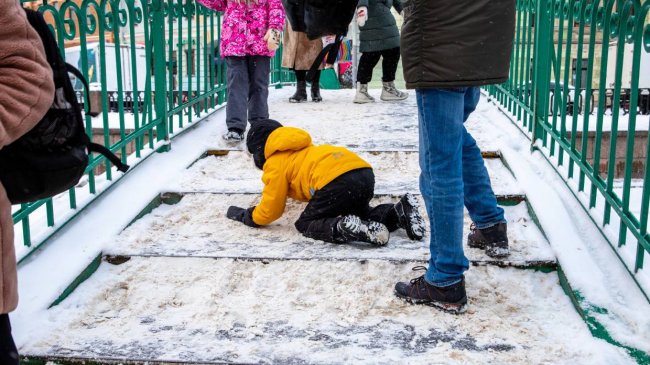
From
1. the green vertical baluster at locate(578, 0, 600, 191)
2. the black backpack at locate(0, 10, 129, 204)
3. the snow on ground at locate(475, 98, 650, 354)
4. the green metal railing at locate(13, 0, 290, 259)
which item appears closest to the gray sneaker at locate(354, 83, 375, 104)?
the green metal railing at locate(13, 0, 290, 259)

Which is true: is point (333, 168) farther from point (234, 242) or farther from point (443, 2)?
point (443, 2)

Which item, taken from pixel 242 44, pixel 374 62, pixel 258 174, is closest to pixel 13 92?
pixel 258 174

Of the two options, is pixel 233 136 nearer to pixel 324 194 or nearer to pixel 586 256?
pixel 324 194

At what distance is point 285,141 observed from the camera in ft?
12.1

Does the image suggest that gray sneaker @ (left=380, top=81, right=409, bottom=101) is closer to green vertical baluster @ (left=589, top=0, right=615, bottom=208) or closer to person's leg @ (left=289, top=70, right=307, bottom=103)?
person's leg @ (left=289, top=70, right=307, bottom=103)

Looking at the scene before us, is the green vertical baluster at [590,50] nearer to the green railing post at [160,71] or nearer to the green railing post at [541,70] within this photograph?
the green railing post at [541,70]

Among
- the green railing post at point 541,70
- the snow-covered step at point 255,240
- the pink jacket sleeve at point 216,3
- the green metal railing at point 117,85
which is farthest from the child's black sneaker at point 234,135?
the green railing post at point 541,70

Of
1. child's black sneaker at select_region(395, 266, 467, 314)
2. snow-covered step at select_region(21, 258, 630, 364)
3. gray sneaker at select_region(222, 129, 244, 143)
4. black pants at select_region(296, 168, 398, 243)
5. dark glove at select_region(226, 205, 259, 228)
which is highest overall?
gray sneaker at select_region(222, 129, 244, 143)

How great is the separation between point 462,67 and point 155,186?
7.55ft

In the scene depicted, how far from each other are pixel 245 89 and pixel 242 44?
0.35 meters

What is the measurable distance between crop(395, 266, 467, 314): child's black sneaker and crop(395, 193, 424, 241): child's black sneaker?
62cm

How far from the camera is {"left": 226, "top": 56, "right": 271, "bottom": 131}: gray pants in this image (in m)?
5.34

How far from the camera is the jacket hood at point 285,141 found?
12.1 feet

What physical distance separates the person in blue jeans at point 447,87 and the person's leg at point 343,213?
0.57 meters
